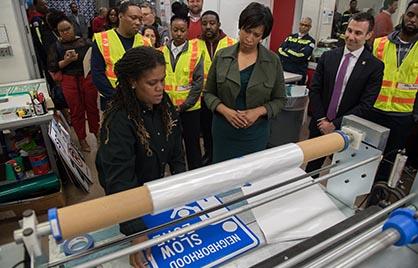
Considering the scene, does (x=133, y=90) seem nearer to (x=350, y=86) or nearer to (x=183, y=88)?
(x=183, y=88)

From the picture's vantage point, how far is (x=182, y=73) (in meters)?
2.42

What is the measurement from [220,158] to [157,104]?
843mm

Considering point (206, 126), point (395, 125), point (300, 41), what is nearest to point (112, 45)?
point (206, 126)

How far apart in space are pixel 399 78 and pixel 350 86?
21.9 inches

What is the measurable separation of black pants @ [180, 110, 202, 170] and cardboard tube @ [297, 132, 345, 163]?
1.68 metres

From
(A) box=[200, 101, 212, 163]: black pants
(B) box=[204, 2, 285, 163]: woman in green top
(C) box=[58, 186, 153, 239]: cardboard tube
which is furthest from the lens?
(A) box=[200, 101, 212, 163]: black pants

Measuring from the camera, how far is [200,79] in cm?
243

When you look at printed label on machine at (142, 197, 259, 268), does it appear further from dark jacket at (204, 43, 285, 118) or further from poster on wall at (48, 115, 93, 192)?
poster on wall at (48, 115, 93, 192)

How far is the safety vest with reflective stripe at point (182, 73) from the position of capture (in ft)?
7.89

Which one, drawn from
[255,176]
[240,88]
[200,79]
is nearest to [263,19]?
[240,88]

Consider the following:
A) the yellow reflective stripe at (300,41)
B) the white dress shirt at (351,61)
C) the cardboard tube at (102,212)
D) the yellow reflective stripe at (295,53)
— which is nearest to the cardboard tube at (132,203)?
the cardboard tube at (102,212)

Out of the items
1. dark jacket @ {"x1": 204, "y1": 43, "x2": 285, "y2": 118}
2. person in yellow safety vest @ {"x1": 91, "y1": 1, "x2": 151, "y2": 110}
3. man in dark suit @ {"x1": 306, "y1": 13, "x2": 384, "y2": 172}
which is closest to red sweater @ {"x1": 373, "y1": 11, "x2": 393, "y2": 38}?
man in dark suit @ {"x1": 306, "y1": 13, "x2": 384, "y2": 172}

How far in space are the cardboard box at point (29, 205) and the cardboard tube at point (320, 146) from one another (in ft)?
6.85

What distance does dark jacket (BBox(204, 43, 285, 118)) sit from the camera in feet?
5.59
